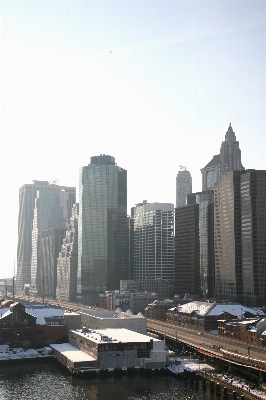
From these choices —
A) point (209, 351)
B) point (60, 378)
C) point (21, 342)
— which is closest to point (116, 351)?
point (60, 378)

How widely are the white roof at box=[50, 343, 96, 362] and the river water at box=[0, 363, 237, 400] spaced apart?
411 centimetres

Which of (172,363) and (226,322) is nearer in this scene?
(172,363)

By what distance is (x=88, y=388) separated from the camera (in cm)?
9750

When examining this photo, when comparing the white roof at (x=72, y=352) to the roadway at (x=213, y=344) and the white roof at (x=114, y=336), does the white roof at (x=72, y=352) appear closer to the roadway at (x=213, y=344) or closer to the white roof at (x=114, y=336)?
the white roof at (x=114, y=336)

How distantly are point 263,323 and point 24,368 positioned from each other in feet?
189

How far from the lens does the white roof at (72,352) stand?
113m

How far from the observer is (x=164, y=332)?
15225 cm

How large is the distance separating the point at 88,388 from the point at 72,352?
25.5 m

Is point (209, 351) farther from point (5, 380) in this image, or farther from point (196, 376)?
point (5, 380)

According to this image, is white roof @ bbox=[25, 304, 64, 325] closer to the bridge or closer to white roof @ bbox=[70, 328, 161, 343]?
white roof @ bbox=[70, 328, 161, 343]

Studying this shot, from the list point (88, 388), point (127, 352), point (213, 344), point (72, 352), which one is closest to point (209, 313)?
point (213, 344)

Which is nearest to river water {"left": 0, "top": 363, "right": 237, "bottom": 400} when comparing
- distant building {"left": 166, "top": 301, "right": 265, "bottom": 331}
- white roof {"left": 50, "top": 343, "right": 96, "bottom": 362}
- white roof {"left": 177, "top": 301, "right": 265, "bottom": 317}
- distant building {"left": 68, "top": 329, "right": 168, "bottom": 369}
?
white roof {"left": 50, "top": 343, "right": 96, "bottom": 362}

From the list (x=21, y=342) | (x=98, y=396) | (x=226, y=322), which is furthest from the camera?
(x=226, y=322)

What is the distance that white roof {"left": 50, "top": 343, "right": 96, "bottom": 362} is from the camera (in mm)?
113438
